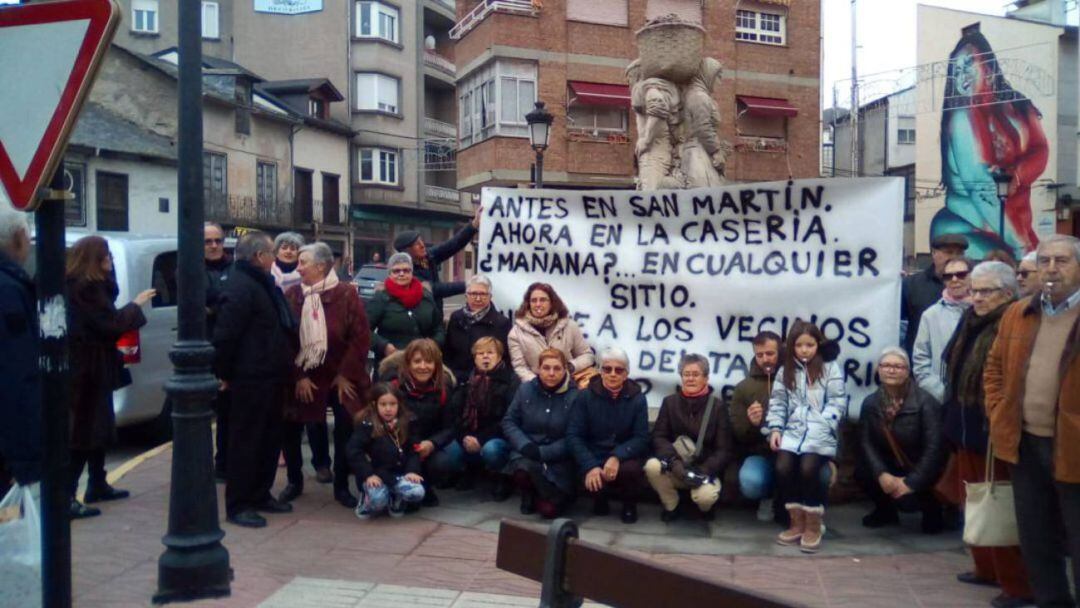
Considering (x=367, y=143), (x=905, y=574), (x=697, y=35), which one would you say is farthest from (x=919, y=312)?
(x=367, y=143)

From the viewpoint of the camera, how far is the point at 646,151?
34.6 ft

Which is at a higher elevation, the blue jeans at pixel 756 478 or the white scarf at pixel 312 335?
the white scarf at pixel 312 335

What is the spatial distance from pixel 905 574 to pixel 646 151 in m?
5.86

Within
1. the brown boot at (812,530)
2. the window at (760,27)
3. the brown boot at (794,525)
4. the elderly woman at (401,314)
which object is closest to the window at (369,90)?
the window at (760,27)

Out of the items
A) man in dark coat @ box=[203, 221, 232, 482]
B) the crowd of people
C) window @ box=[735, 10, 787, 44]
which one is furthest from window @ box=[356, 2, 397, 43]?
the crowd of people

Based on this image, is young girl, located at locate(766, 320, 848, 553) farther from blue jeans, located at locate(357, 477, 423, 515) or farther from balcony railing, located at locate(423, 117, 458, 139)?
balcony railing, located at locate(423, 117, 458, 139)

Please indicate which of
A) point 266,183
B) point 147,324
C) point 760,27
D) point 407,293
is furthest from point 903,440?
point 266,183

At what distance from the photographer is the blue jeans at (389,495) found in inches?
260

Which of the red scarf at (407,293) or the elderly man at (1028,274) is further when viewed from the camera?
the red scarf at (407,293)

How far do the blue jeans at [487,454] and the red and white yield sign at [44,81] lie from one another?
3.93 m

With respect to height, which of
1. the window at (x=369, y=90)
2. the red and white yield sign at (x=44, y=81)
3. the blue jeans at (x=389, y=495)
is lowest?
the blue jeans at (x=389, y=495)

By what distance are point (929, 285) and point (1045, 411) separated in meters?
2.95

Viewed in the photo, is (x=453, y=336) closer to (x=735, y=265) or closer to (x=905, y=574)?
(x=735, y=265)

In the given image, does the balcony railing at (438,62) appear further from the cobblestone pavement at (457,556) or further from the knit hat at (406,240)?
the cobblestone pavement at (457,556)
